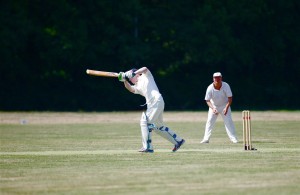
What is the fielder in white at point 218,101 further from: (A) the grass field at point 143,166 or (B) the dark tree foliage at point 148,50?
(B) the dark tree foliage at point 148,50

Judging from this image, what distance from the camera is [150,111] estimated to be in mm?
15109

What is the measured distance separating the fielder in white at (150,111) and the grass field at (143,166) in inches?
11.9

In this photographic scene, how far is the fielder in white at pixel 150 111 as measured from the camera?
591 inches

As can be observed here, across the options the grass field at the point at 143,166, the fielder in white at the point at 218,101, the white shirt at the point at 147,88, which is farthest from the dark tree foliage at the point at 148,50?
the white shirt at the point at 147,88

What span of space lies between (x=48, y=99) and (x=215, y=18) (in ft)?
33.4

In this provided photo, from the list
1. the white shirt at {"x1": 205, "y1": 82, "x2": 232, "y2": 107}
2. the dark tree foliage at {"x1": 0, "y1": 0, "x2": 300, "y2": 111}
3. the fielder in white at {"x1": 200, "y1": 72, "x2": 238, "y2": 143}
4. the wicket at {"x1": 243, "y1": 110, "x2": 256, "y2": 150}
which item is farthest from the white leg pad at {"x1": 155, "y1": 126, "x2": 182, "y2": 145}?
the dark tree foliage at {"x1": 0, "y1": 0, "x2": 300, "y2": 111}

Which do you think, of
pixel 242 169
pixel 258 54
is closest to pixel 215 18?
pixel 258 54

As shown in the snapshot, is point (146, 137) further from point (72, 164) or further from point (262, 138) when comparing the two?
point (262, 138)

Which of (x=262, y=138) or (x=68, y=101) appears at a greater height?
(x=262, y=138)

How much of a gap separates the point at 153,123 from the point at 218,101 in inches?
151

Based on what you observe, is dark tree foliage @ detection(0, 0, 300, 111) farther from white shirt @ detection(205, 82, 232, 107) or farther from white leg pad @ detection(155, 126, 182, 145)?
white leg pad @ detection(155, 126, 182, 145)

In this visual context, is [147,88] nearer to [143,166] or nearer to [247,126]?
[247,126]

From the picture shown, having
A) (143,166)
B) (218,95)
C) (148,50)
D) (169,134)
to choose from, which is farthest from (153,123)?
(148,50)

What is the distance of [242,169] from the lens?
11844 mm
